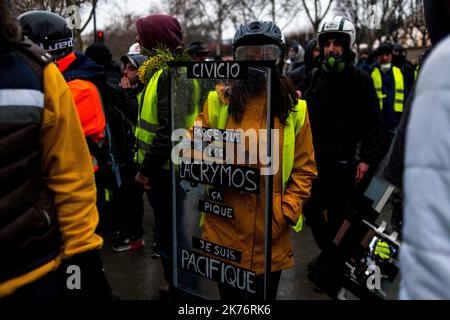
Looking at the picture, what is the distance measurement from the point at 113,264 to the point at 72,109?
3135 millimetres

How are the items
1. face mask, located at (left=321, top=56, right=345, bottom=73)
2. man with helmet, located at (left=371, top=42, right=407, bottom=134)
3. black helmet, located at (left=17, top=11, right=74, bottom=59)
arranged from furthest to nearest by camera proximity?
1. man with helmet, located at (left=371, top=42, right=407, bottom=134)
2. face mask, located at (left=321, top=56, right=345, bottom=73)
3. black helmet, located at (left=17, top=11, right=74, bottom=59)

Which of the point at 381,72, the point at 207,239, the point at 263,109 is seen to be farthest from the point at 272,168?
the point at 381,72

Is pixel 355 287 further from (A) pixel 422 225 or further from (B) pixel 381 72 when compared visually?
(B) pixel 381 72

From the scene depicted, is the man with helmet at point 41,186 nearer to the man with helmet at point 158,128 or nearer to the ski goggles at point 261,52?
the ski goggles at point 261,52

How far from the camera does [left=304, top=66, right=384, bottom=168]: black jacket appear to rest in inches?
159

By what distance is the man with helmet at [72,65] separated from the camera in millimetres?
3018

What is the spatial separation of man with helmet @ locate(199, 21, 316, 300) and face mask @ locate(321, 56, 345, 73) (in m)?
1.41

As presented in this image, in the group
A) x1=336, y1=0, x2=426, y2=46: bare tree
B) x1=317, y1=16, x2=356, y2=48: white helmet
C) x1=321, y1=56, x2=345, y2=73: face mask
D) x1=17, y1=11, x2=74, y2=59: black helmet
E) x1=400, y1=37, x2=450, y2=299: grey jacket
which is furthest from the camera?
x1=336, y1=0, x2=426, y2=46: bare tree

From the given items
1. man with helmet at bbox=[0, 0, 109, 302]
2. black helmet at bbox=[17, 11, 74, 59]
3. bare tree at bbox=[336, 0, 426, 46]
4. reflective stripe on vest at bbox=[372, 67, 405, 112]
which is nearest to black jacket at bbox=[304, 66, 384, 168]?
black helmet at bbox=[17, 11, 74, 59]

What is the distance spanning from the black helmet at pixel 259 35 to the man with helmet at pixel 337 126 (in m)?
1.46

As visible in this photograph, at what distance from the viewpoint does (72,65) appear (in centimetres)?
314

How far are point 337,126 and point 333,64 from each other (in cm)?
49

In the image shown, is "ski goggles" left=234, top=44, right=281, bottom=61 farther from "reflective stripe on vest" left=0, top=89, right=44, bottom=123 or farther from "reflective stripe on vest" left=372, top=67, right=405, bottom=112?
"reflective stripe on vest" left=372, top=67, right=405, bottom=112
